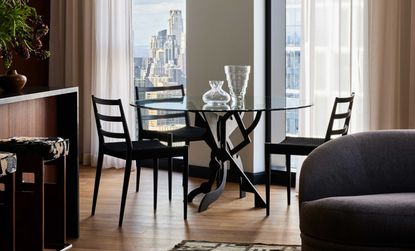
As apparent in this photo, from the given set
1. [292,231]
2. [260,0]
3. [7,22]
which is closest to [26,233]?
[7,22]

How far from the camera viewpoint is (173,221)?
17.3ft

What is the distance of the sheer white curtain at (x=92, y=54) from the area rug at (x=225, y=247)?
294 centimetres

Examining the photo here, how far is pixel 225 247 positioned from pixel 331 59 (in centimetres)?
210

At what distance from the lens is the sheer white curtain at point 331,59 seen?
5.86 meters

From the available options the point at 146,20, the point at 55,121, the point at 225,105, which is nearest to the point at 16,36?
the point at 55,121

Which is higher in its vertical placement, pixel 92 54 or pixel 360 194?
pixel 92 54

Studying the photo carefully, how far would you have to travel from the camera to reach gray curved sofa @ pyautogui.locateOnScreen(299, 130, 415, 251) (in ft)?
10.8

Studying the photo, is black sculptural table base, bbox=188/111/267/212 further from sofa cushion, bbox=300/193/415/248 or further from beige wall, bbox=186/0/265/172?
sofa cushion, bbox=300/193/415/248

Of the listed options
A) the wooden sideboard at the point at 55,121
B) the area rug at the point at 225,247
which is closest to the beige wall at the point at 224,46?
the area rug at the point at 225,247

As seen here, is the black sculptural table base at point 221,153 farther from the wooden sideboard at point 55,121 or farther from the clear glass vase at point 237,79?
the wooden sideboard at point 55,121

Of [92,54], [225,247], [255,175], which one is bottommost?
[225,247]

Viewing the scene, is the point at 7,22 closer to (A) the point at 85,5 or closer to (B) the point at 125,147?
(B) the point at 125,147

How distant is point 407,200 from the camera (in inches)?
136

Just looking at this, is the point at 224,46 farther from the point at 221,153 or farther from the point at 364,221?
the point at 364,221
